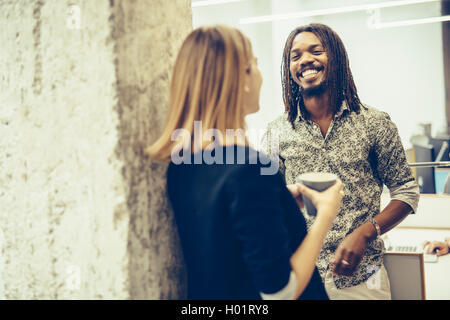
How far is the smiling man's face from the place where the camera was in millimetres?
1595

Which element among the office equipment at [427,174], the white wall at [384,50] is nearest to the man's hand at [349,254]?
the office equipment at [427,174]

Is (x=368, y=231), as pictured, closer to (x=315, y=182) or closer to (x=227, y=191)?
(x=315, y=182)

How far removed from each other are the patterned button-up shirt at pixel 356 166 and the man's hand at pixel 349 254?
0.05m

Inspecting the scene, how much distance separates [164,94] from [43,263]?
1.63 feet

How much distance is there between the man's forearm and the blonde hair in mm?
749

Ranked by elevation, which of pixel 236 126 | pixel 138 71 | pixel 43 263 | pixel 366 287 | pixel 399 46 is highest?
pixel 399 46

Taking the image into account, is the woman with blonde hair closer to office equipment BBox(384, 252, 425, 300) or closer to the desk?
office equipment BBox(384, 252, 425, 300)

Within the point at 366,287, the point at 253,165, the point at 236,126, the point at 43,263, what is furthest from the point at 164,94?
the point at 366,287

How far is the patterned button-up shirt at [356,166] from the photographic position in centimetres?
145

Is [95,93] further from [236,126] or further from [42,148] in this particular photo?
[236,126]

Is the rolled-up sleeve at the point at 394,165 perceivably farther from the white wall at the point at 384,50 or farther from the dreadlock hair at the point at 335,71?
the white wall at the point at 384,50

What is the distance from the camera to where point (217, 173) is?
806 millimetres

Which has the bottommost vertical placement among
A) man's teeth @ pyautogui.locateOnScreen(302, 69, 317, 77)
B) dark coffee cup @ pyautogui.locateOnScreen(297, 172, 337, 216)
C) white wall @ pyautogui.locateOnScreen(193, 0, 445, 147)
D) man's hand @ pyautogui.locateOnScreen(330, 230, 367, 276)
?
man's hand @ pyautogui.locateOnScreen(330, 230, 367, 276)

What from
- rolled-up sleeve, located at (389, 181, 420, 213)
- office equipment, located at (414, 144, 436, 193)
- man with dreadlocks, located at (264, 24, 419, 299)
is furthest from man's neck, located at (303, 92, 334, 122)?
office equipment, located at (414, 144, 436, 193)
